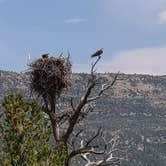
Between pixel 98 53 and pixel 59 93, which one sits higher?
pixel 98 53

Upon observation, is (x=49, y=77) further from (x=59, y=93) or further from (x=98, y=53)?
(x=98, y=53)

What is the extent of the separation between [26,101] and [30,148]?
1.87 meters

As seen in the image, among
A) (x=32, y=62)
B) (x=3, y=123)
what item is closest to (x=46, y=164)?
(x=3, y=123)

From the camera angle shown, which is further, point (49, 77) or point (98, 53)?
point (98, 53)

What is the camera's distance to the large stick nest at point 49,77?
21.0 metres

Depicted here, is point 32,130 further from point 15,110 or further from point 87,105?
point 87,105

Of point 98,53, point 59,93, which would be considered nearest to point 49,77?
point 59,93

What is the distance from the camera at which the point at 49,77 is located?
21.3 meters

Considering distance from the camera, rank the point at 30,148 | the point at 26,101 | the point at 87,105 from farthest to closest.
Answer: the point at 87,105 → the point at 26,101 → the point at 30,148

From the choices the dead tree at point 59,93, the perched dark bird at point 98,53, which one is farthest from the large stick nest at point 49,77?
the perched dark bird at point 98,53

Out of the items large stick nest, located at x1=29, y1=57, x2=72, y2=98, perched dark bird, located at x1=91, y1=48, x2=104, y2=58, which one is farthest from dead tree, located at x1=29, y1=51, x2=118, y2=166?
perched dark bird, located at x1=91, y1=48, x2=104, y2=58

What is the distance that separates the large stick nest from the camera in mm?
20984

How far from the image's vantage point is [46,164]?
18594mm

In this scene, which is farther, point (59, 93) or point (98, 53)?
point (98, 53)
